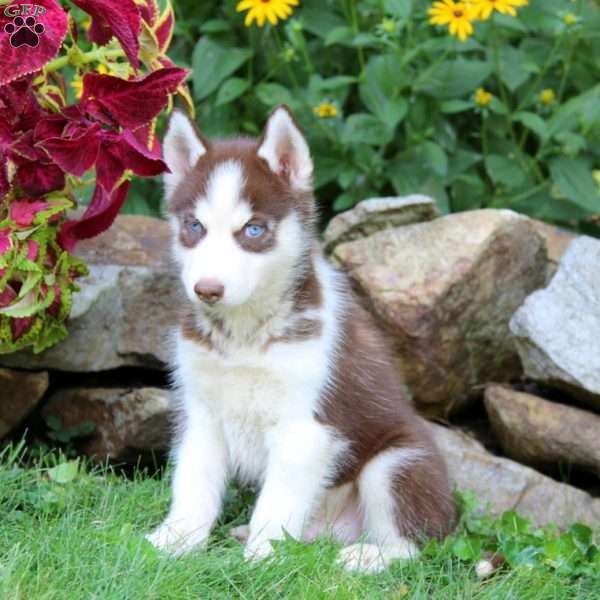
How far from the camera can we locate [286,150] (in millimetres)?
4496

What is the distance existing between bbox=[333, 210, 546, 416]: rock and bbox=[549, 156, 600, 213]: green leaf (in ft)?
1.56

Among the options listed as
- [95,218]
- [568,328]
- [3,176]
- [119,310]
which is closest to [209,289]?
[95,218]

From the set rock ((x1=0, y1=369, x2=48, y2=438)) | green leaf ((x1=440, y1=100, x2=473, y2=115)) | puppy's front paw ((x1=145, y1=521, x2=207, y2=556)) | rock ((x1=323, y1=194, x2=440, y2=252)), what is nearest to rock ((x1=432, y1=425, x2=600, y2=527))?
rock ((x1=323, y1=194, x2=440, y2=252))

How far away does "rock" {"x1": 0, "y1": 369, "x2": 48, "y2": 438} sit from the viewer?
17.9ft

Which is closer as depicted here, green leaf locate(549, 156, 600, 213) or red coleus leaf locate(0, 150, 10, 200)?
red coleus leaf locate(0, 150, 10, 200)

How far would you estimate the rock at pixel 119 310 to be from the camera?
543 cm

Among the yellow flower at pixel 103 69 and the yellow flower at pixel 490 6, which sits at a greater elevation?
the yellow flower at pixel 490 6

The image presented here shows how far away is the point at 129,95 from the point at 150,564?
74.2 inches

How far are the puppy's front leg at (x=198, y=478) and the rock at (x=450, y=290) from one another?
142 cm

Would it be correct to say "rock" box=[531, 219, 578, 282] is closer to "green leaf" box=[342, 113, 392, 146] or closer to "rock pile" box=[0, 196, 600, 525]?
"rock pile" box=[0, 196, 600, 525]

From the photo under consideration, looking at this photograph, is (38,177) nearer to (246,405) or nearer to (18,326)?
(18,326)

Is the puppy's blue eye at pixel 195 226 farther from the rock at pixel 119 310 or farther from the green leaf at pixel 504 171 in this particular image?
the green leaf at pixel 504 171

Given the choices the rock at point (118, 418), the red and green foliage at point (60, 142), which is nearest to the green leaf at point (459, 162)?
the red and green foliage at point (60, 142)

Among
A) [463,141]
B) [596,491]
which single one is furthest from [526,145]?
[596,491]
